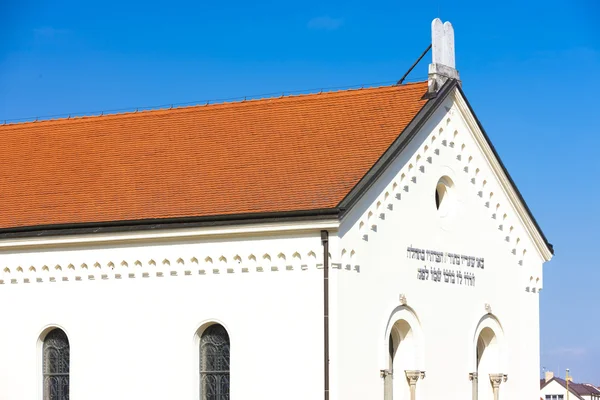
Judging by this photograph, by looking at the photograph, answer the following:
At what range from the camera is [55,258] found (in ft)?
115

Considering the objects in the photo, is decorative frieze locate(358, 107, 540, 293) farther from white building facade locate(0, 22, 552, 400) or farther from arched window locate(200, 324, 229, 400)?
arched window locate(200, 324, 229, 400)

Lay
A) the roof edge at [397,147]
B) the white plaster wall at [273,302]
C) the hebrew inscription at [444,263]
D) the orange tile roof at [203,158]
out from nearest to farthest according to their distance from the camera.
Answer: the roof edge at [397,147], the white plaster wall at [273,302], the orange tile roof at [203,158], the hebrew inscription at [444,263]

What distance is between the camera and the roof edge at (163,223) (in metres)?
31.9

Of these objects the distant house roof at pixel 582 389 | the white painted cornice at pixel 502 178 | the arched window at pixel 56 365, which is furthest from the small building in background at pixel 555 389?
the arched window at pixel 56 365

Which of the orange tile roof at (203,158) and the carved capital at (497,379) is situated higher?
the orange tile roof at (203,158)

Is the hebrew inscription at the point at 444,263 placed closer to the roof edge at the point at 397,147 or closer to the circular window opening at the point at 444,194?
the circular window opening at the point at 444,194

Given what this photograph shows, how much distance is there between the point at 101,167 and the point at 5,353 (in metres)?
5.34

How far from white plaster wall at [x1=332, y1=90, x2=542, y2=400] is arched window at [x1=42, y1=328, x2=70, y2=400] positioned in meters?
7.40

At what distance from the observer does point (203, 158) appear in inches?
1432

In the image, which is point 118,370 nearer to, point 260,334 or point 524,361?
point 260,334

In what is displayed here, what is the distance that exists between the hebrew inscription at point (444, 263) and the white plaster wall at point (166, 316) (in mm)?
4056

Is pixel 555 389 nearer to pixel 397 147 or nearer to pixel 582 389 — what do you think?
pixel 582 389

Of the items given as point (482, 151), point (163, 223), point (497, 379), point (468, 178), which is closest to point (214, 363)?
point (163, 223)

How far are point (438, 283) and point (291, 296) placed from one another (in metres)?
5.36
